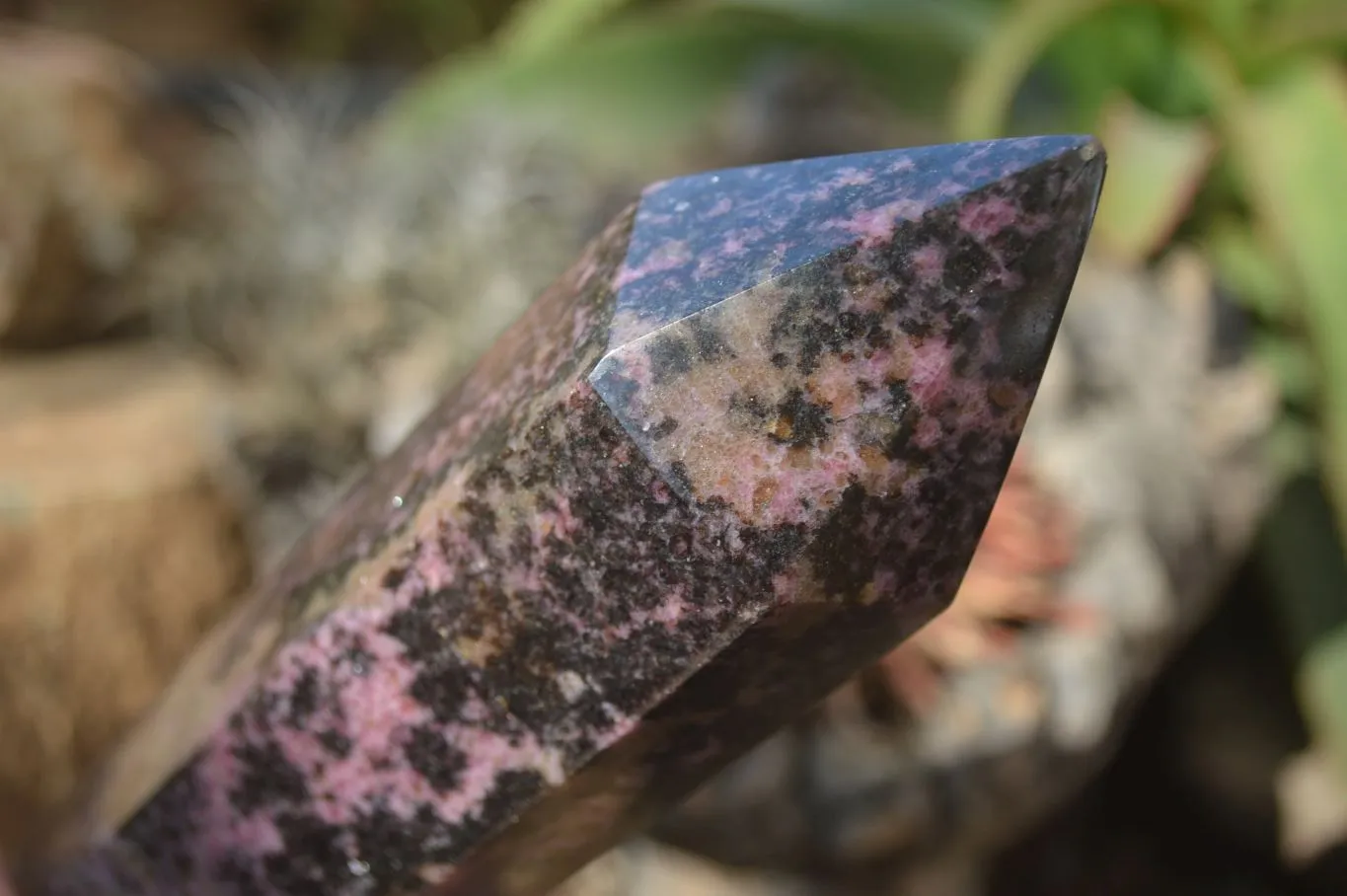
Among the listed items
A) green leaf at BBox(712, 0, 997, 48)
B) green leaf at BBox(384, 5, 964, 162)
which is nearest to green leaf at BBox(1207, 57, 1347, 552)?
green leaf at BBox(712, 0, 997, 48)

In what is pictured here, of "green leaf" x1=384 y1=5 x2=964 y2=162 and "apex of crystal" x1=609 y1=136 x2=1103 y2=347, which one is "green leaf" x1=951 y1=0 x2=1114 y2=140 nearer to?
"green leaf" x1=384 y1=5 x2=964 y2=162

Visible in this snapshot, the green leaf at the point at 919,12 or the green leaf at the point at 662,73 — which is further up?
the green leaf at the point at 919,12

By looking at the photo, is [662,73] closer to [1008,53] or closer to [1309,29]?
[1008,53]

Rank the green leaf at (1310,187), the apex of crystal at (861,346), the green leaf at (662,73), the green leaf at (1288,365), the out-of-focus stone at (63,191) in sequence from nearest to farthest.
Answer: the apex of crystal at (861,346) → the green leaf at (1310,187) → the green leaf at (1288,365) → the out-of-focus stone at (63,191) → the green leaf at (662,73)

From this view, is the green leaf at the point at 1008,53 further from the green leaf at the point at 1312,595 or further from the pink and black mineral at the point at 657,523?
the pink and black mineral at the point at 657,523

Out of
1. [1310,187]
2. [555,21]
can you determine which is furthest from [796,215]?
[555,21]

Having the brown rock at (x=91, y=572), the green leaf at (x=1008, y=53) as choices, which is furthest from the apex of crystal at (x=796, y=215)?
the green leaf at (x=1008, y=53)
